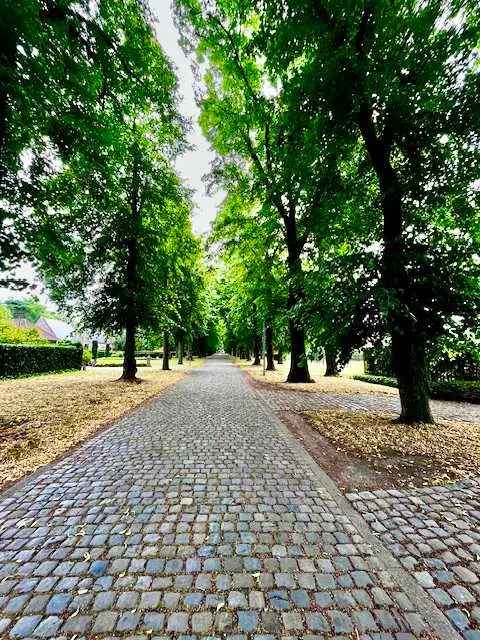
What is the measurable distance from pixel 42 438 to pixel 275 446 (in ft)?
14.3

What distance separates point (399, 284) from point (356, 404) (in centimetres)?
447

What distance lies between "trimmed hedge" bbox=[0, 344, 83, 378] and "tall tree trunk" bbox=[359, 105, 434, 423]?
16759 mm

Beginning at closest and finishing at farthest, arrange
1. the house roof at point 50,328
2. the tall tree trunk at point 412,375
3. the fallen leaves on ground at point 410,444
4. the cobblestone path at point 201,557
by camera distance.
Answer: the cobblestone path at point 201,557 < the fallen leaves on ground at point 410,444 < the tall tree trunk at point 412,375 < the house roof at point 50,328

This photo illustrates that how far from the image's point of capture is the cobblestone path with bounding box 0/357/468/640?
1.99 metres

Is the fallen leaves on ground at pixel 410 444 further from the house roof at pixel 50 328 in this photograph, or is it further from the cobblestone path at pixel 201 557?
the house roof at pixel 50 328

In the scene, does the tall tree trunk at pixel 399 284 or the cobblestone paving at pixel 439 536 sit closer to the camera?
the cobblestone paving at pixel 439 536

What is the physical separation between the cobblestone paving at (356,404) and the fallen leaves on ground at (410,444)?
1074 millimetres

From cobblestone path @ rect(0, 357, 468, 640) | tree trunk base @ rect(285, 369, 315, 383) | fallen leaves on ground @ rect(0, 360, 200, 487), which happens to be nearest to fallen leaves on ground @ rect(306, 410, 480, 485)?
cobblestone path @ rect(0, 357, 468, 640)

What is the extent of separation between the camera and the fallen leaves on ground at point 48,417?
16.0ft

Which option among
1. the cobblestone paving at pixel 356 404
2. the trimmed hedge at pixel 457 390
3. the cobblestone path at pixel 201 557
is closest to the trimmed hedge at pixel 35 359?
the cobblestone paving at pixel 356 404

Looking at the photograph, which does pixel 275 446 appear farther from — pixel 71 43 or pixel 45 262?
pixel 71 43

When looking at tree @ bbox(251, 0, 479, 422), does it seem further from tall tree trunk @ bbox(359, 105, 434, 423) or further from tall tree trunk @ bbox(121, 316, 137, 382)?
tall tree trunk @ bbox(121, 316, 137, 382)

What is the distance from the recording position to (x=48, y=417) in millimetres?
7328

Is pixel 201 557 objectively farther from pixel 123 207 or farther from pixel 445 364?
pixel 123 207
